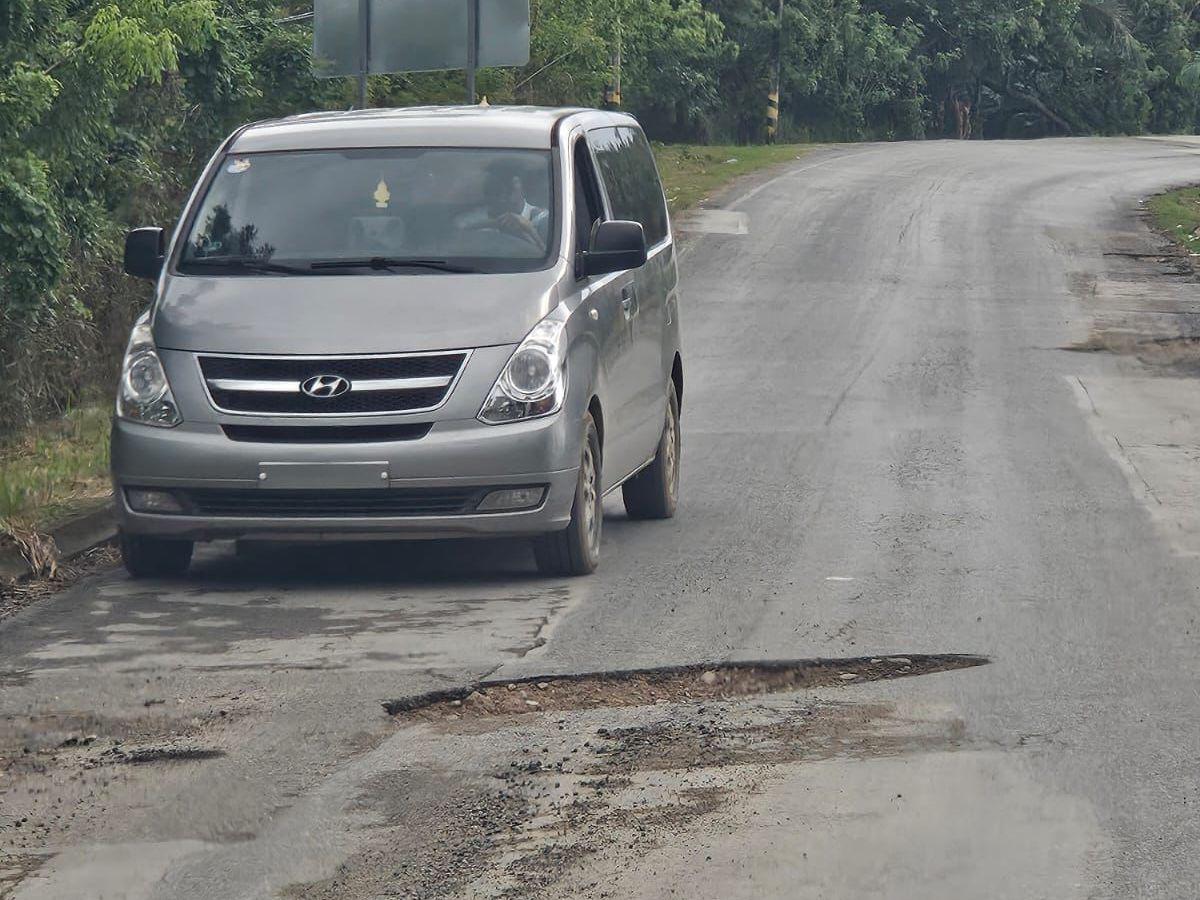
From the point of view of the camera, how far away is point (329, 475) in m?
8.45

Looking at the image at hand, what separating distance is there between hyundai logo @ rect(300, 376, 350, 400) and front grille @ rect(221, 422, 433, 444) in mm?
127

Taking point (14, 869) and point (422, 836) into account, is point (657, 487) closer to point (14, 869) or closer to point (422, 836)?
point (422, 836)

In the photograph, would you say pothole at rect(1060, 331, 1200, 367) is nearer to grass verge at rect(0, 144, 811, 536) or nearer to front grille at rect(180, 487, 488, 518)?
grass verge at rect(0, 144, 811, 536)

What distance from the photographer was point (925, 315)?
819 inches

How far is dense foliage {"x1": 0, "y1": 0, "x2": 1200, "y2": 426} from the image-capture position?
40.2 ft

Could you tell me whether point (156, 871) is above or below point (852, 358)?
above

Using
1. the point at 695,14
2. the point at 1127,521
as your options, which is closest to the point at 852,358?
the point at 1127,521

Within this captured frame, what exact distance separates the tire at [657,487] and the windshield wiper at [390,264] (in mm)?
2043

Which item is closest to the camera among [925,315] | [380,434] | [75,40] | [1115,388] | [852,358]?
[380,434]

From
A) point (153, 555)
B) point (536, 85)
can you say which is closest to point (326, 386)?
point (153, 555)

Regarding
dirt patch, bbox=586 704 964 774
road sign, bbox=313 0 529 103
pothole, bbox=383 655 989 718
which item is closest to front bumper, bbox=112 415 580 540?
pothole, bbox=383 655 989 718

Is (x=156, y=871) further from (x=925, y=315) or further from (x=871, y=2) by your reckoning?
(x=871, y=2)

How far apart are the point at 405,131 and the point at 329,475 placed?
2.04m

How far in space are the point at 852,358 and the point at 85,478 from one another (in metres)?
8.32
